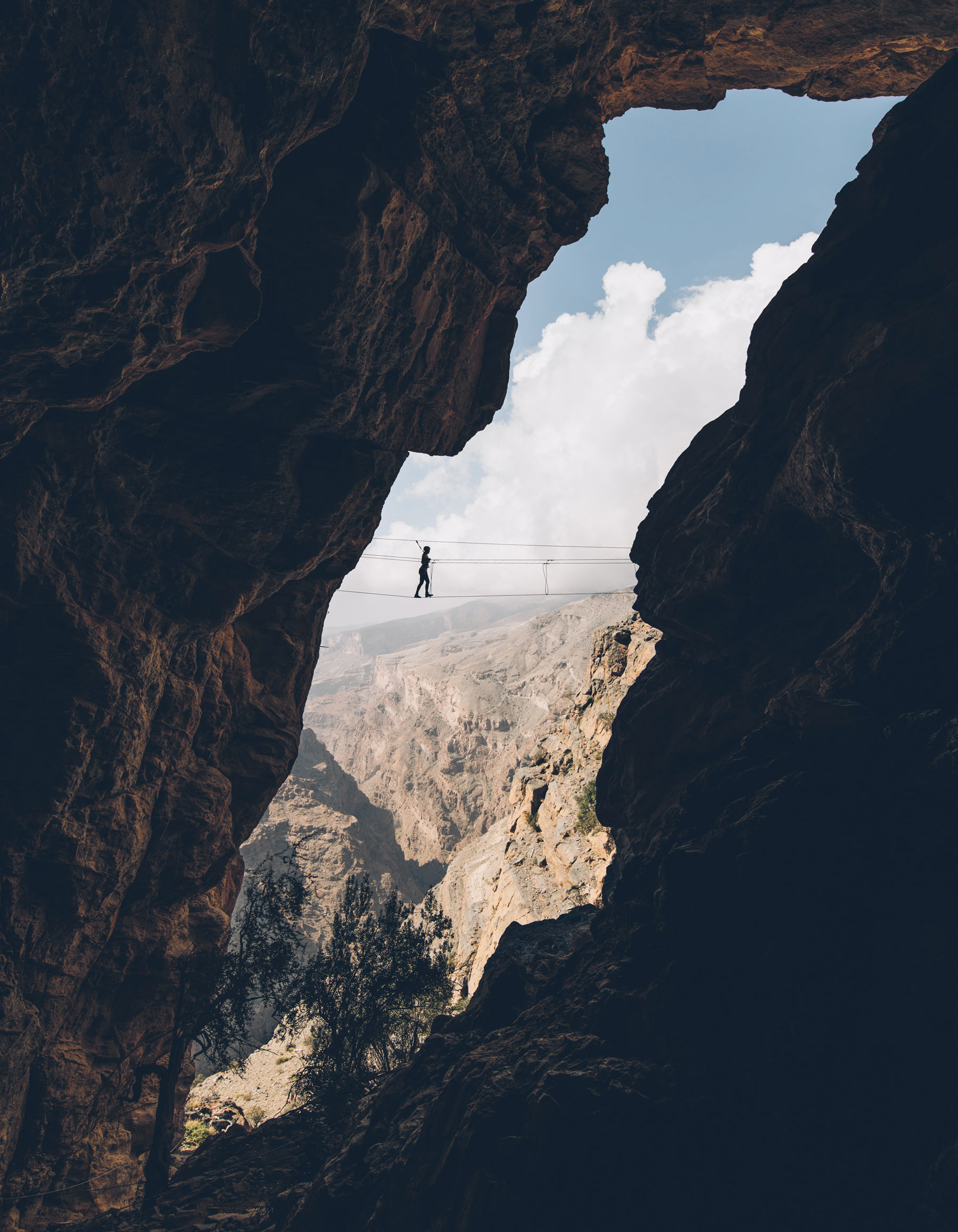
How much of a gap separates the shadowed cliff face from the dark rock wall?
0.89 metres

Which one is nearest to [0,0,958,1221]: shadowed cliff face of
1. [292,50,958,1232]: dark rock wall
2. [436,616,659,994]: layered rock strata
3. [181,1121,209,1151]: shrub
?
[292,50,958,1232]: dark rock wall

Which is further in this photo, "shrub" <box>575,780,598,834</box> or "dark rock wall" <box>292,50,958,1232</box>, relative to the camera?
"shrub" <box>575,780,598,834</box>

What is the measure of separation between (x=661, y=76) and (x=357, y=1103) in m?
37.5

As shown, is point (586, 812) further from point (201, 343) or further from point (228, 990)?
point (201, 343)

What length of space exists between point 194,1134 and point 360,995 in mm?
15430

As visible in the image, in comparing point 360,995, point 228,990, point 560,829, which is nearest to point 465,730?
point 560,829

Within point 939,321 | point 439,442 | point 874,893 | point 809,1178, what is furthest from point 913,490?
point 439,442

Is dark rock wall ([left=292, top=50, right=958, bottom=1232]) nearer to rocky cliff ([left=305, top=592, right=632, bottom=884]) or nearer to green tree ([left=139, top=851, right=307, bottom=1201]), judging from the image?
green tree ([left=139, top=851, right=307, bottom=1201])

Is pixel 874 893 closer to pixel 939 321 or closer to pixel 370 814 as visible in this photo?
pixel 939 321

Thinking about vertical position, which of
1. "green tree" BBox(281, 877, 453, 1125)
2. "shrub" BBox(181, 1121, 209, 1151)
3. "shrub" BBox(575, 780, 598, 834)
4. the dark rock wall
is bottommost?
"shrub" BBox(181, 1121, 209, 1151)

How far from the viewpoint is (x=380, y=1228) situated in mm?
10750

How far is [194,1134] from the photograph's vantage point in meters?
30.9

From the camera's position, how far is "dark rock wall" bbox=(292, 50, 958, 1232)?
820cm

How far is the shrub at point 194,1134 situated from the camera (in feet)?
95.9
